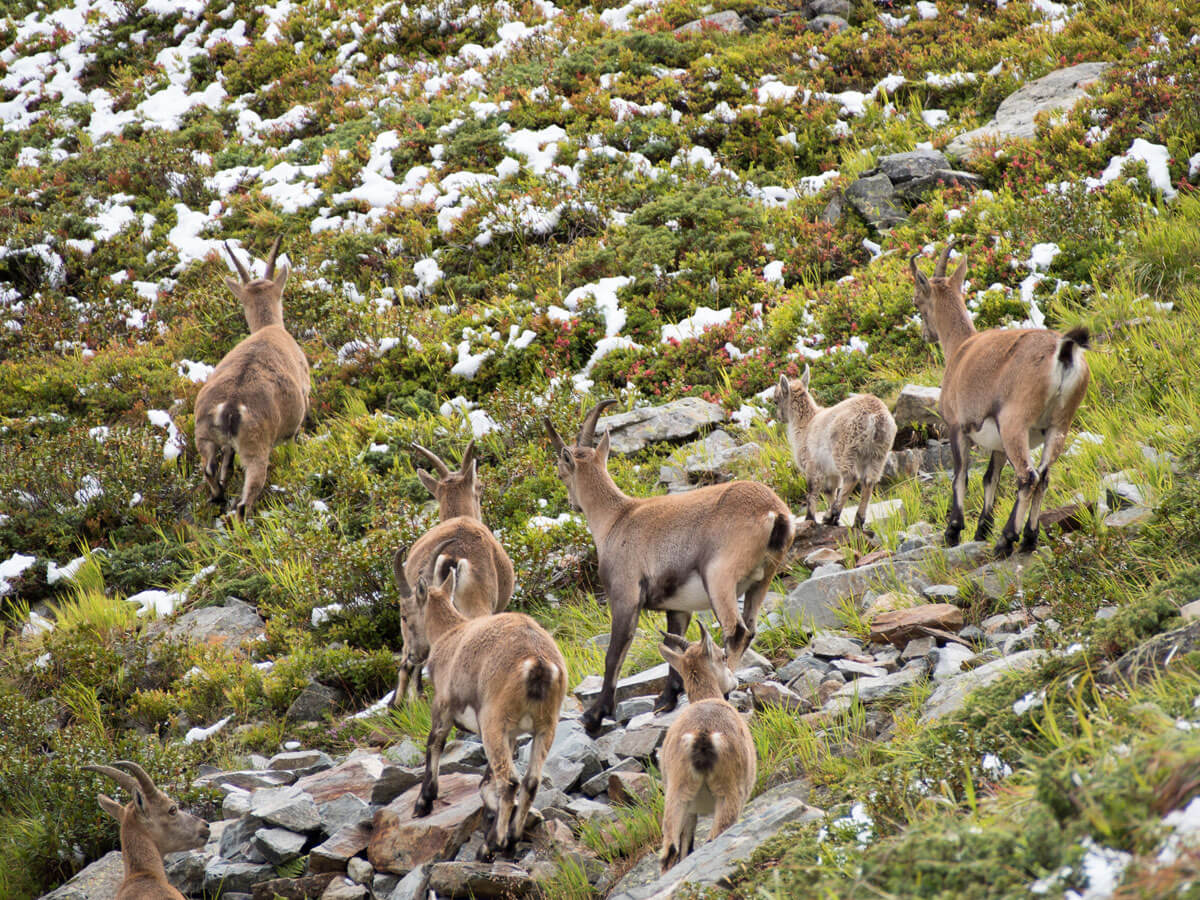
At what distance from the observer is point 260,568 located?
473 inches

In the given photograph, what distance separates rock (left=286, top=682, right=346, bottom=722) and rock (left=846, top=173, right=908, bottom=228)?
10.3 metres

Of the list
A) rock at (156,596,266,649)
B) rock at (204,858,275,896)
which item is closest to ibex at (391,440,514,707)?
rock at (204,858,275,896)

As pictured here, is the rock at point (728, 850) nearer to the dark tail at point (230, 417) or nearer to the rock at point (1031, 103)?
the dark tail at point (230, 417)

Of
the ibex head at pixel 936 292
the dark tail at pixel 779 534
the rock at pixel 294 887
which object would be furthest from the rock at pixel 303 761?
the ibex head at pixel 936 292

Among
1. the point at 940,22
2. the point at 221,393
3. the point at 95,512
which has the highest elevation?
the point at 940,22

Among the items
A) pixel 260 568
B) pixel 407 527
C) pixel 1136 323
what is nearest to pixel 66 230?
pixel 260 568

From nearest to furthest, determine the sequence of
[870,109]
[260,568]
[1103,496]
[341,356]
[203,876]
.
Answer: [203,876]
[1103,496]
[260,568]
[341,356]
[870,109]

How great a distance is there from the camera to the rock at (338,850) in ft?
22.4

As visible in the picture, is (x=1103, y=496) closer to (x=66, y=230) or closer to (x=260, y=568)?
(x=260, y=568)

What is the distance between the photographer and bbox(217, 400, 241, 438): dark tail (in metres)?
12.8

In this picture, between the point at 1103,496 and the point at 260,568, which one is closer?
the point at 1103,496

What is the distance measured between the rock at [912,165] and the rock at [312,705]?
446 inches

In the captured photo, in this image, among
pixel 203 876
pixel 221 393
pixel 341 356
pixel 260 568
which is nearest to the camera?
pixel 203 876

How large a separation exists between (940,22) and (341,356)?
12.6 meters
